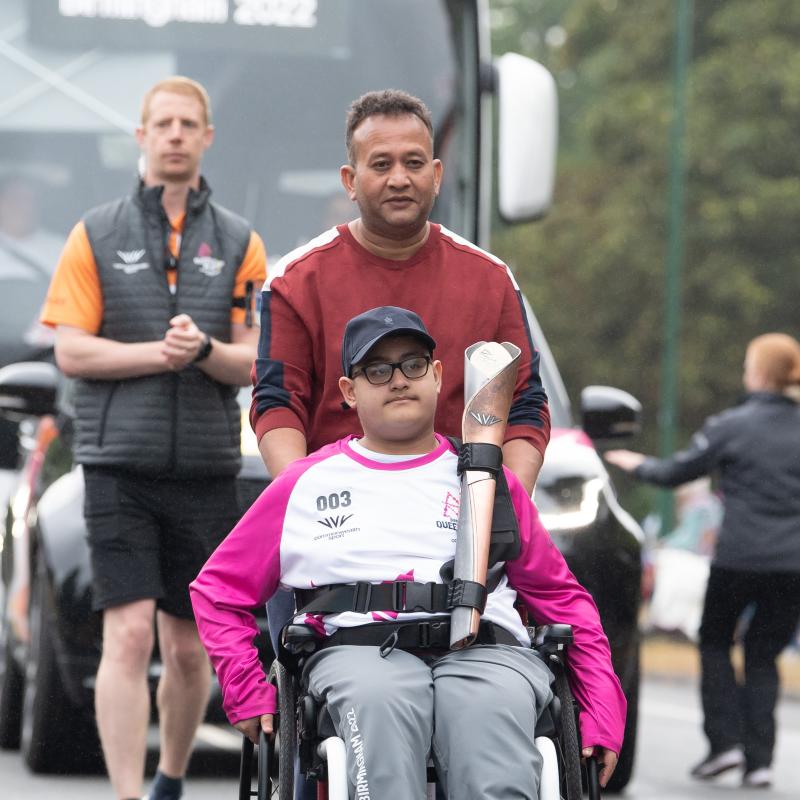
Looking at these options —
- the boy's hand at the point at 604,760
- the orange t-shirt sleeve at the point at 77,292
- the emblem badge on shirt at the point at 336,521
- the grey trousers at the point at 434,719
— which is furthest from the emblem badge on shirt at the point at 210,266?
the boy's hand at the point at 604,760

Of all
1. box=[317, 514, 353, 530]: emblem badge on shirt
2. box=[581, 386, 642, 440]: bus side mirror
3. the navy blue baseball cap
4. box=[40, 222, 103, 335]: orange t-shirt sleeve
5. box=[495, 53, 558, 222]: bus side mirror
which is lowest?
box=[317, 514, 353, 530]: emblem badge on shirt

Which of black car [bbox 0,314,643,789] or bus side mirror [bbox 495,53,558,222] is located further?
bus side mirror [bbox 495,53,558,222]

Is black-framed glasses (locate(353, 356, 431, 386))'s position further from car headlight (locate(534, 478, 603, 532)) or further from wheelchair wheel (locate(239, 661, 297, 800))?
car headlight (locate(534, 478, 603, 532))

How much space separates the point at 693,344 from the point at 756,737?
2412 centimetres

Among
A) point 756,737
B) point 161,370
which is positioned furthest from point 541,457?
point 756,737

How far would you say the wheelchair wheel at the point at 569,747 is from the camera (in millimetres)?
4449

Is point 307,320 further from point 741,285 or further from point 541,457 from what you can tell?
point 741,285

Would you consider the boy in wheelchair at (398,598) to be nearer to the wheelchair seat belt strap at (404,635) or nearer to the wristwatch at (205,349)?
the wheelchair seat belt strap at (404,635)

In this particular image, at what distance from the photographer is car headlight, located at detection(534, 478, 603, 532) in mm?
7414

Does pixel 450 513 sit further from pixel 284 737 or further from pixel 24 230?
pixel 24 230

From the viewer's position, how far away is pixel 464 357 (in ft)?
16.7

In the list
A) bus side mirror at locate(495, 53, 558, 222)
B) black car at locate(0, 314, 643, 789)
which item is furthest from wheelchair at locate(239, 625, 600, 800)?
bus side mirror at locate(495, 53, 558, 222)

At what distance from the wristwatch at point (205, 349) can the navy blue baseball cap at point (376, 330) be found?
4.96ft

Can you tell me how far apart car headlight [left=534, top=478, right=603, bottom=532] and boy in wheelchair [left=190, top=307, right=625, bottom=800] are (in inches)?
102
